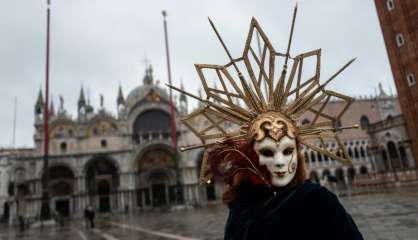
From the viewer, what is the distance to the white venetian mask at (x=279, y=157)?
2.02 metres

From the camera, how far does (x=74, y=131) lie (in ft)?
133

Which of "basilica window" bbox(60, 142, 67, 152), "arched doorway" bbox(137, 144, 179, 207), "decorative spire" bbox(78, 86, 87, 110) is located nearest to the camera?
"basilica window" bbox(60, 142, 67, 152)

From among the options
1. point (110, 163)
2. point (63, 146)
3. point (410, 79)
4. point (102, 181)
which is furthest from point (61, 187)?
point (410, 79)

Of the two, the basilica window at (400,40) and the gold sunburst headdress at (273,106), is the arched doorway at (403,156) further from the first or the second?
the gold sunburst headdress at (273,106)

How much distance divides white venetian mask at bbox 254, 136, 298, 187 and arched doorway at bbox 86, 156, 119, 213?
128 feet

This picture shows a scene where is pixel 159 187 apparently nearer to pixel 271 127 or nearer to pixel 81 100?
pixel 81 100

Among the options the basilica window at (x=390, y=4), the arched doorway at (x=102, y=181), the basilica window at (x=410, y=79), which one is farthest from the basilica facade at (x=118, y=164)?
the basilica window at (x=390, y=4)

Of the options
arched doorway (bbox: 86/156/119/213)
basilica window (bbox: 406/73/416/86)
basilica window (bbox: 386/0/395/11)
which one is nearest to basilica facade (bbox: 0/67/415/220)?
arched doorway (bbox: 86/156/119/213)

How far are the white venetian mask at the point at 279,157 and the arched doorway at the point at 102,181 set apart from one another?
38962 millimetres

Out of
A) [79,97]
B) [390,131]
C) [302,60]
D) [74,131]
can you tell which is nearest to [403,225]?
[302,60]

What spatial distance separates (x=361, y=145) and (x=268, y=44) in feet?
158

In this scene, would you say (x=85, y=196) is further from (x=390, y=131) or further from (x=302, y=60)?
(x=302, y=60)

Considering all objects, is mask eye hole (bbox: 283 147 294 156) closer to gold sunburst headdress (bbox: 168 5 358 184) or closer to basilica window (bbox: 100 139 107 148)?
gold sunburst headdress (bbox: 168 5 358 184)

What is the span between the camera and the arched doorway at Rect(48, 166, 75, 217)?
37.7 meters
